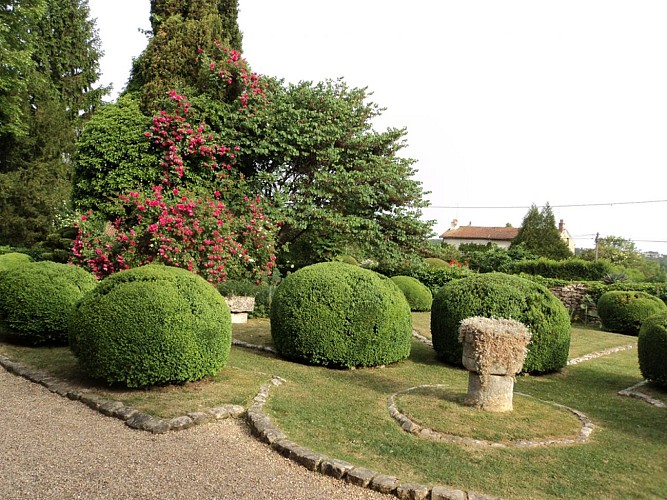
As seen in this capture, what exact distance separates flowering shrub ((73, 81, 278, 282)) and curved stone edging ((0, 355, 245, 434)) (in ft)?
15.7

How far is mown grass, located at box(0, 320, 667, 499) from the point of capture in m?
4.12

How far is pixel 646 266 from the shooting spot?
125 feet

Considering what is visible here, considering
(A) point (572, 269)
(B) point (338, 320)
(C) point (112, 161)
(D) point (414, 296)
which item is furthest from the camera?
(A) point (572, 269)

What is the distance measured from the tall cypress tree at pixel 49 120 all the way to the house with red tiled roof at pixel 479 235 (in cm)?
3861

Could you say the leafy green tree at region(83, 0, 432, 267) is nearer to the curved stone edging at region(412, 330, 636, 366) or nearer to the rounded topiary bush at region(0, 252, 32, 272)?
the curved stone edging at region(412, 330, 636, 366)

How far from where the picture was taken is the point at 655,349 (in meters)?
7.42

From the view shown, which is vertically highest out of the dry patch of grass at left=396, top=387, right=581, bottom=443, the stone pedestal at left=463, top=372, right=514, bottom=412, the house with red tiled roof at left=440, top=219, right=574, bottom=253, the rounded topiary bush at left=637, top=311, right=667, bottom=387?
the house with red tiled roof at left=440, top=219, right=574, bottom=253

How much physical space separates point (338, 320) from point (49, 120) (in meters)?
27.2

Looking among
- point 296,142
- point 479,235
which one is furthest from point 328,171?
point 479,235

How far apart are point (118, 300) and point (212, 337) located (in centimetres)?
122

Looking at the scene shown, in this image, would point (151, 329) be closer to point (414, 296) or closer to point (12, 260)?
point (414, 296)

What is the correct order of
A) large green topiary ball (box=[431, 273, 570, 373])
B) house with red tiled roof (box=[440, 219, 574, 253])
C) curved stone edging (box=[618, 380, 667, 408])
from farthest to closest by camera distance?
house with red tiled roof (box=[440, 219, 574, 253]) < large green topiary ball (box=[431, 273, 570, 373]) < curved stone edging (box=[618, 380, 667, 408])

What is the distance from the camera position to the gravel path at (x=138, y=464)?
373 centimetres

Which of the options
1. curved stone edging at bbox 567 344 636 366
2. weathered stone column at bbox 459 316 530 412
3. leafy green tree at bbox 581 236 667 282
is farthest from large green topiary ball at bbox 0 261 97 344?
leafy green tree at bbox 581 236 667 282
